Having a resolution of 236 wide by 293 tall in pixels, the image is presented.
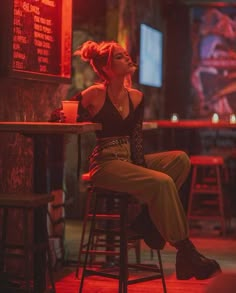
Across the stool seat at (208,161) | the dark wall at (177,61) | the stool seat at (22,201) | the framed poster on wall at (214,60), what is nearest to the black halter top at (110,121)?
the stool seat at (22,201)

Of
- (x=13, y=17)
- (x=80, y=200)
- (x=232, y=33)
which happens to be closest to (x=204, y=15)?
(x=232, y=33)

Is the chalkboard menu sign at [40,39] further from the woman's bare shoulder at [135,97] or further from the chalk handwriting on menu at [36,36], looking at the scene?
the woman's bare shoulder at [135,97]

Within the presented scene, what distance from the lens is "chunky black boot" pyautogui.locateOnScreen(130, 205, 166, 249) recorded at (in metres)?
4.25

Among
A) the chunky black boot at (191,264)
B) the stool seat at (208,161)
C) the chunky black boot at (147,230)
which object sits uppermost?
the stool seat at (208,161)

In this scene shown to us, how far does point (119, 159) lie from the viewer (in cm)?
430

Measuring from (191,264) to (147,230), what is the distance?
323mm

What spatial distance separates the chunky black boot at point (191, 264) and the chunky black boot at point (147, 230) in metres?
0.17

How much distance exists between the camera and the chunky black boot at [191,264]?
13.4ft

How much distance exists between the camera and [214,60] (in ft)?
35.7

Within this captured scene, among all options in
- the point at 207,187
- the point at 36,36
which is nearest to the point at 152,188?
the point at 36,36

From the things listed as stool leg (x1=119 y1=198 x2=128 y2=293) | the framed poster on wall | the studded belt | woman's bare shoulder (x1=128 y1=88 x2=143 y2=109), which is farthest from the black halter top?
the framed poster on wall

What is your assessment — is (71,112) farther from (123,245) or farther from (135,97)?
(123,245)

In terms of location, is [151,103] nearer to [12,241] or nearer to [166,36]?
[166,36]

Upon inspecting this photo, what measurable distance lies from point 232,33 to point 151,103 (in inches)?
81.9
